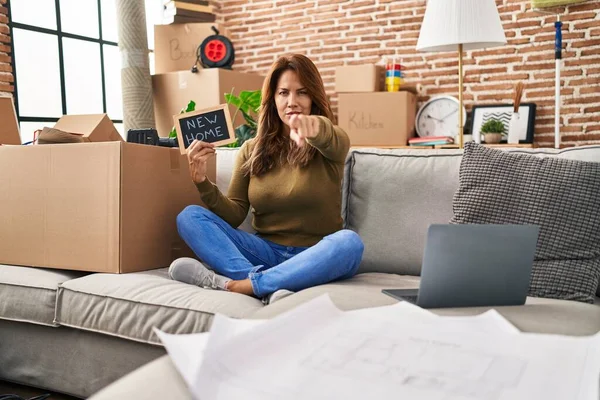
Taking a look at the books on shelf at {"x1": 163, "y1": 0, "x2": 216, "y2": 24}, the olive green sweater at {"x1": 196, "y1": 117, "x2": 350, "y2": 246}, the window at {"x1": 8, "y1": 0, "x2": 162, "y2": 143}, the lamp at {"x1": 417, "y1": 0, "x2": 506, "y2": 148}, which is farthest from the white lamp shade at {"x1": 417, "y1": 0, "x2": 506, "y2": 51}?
the window at {"x1": 8, "y1": 0, "x2": 162, "y2": 143}

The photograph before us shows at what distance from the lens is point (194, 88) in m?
4.23

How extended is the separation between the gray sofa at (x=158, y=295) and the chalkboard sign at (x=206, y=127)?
0.42 m

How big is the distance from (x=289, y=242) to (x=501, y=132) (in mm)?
2571

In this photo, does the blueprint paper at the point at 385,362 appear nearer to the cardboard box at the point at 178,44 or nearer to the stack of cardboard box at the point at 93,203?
the stack of cardboard box at the point at 93,203

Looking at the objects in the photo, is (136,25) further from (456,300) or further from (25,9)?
(456,300)

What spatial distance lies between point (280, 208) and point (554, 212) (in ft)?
2.71

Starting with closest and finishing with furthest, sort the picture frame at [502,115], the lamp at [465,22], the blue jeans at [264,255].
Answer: the blue jeans at [264,255] → the lamp at [465,22] → the picture frame at [502,115]

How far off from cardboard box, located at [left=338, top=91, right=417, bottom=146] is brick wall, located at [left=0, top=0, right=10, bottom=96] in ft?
7.06

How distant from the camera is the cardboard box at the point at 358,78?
13.9ft

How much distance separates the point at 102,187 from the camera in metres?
1.74

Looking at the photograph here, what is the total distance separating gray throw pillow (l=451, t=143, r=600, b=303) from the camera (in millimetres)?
1461

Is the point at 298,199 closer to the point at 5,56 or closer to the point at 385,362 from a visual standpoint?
the point at 385,362

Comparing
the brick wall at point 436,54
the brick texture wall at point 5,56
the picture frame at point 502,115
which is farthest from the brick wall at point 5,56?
the picture frame at point 502,115

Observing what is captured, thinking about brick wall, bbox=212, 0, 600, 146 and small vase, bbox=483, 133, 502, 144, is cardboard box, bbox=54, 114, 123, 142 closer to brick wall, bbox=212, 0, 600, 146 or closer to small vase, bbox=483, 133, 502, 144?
small vase, bbox=483, 133, 502, 144
